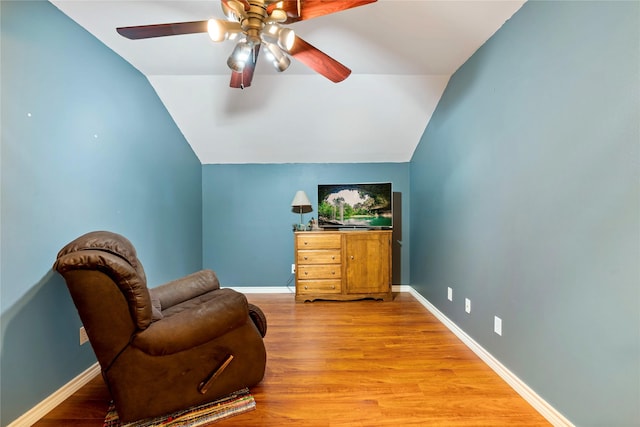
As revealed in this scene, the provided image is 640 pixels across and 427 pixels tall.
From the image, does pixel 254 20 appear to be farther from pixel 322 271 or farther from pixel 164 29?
pixel 322 271

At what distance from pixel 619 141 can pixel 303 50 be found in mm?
1516

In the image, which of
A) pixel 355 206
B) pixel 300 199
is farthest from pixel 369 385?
pixel 300 199

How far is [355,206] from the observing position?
378 centimetres

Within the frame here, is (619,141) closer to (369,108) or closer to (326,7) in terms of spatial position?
(326,7)

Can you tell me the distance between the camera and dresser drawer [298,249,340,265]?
141 inches

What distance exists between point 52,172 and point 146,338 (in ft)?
3.89

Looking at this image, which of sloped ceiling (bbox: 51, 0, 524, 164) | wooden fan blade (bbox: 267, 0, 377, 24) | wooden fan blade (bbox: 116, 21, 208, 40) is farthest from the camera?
sloped ceiling (bbox: 51, 0, 524, 164)

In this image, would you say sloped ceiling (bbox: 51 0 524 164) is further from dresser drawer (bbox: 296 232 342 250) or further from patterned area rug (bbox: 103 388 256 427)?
patterned area rug (bbox: 103 388 256 427)

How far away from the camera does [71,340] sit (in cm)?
184

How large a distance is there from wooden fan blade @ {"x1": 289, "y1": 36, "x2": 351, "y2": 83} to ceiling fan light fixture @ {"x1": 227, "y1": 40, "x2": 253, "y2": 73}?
0.77ft

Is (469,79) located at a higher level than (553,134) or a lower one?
higher

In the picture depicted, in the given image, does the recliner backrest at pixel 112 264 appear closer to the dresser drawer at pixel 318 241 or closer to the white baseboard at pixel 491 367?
the white baseboard at pixel 491 367

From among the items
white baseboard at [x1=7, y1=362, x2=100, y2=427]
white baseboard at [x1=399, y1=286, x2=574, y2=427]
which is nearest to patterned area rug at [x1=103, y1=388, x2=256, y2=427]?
white baseboard at [x1=7, y1=362, x2=100, y2=427]

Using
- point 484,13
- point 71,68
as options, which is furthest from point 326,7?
point 71,68
